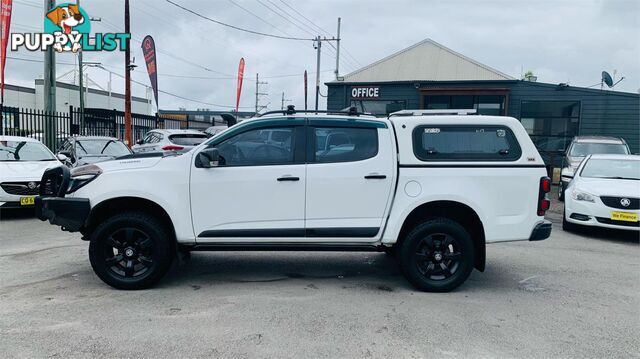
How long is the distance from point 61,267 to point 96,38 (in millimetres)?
12769

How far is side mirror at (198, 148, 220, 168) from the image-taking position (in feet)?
15.5

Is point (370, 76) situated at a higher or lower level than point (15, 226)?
higher

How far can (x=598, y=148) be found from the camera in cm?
1414

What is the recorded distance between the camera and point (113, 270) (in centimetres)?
491

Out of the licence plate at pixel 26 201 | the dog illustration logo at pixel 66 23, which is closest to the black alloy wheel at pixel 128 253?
the licence plate at pixel 26 201

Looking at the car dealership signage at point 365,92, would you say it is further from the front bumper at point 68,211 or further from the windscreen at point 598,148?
the front bumper at point 68,211

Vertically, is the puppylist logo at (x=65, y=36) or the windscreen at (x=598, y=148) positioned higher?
the puppylist logo at (x=65, y=36)

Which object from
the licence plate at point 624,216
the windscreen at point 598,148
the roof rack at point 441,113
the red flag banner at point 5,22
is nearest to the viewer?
the roof rack at point 441,113

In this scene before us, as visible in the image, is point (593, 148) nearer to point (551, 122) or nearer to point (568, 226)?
point (551, 122)

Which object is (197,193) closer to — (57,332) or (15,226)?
(57,332)

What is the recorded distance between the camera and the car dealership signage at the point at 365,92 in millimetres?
21156

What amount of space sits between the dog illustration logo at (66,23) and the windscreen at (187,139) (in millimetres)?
6327

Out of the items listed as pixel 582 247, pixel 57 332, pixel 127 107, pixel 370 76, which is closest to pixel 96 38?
pixel 127 107

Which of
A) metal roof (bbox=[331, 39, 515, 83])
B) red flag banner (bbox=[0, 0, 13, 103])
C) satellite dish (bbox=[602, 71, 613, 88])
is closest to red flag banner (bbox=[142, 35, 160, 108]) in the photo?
red flag banner (bbox=[0, 0, 13, 103])
